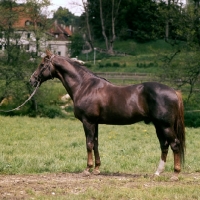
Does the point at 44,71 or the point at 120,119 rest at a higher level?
the point at 44,71

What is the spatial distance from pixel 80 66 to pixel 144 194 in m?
4.15

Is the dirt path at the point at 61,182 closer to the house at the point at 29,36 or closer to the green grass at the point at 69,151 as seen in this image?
the green grass at the point at 69,151

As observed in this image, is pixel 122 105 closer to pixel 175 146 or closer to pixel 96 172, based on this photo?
pixel 175 146

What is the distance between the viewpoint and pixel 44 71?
10430mm

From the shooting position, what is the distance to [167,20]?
3794cm

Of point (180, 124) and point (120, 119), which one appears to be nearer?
point (180, 124)

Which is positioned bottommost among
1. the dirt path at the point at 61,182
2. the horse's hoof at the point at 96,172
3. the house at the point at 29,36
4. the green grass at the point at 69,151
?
the green grass at the point at 69,151

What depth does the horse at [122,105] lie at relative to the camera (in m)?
9.28

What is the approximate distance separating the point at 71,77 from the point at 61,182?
113 inches

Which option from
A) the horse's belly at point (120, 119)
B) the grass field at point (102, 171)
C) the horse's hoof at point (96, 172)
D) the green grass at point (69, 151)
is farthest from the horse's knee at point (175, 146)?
the horse's hoof at point (96, 172)

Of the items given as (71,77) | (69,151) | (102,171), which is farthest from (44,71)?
(69,151)

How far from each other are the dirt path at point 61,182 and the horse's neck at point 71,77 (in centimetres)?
211

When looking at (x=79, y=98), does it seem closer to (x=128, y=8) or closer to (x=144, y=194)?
(x=144, y=194)

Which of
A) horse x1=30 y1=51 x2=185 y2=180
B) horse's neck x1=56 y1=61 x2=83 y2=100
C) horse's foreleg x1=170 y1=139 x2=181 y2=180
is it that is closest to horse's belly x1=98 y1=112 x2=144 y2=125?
horse x1=30 y1=51 x2=185 y2=180
